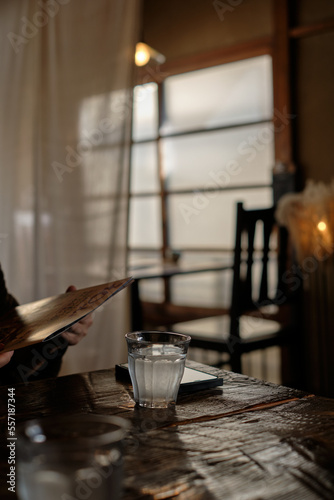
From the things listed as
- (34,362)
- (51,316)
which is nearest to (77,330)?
(34,362)

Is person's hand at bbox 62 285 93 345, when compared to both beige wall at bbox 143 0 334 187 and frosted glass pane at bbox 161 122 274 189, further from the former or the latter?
frosted glass pane at bbox 161 122 274 189

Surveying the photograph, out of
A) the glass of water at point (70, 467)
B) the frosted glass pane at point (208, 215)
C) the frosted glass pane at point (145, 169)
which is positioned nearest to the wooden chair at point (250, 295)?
the frosted glass pane at point (208, 215)

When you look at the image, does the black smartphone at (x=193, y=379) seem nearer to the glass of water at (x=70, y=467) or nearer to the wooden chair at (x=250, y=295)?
the glass of water at (x=70, y=467)

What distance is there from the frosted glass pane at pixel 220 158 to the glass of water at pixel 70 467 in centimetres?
348

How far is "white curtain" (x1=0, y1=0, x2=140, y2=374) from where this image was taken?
2082mm

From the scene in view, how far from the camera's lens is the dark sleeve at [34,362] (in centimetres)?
124

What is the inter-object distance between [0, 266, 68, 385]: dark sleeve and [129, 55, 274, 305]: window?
2.83 m

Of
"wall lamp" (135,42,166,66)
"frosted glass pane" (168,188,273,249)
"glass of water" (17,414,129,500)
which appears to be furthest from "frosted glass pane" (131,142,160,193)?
"glass of water" (17,414,129,500)

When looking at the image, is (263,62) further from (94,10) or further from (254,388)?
(254,388)

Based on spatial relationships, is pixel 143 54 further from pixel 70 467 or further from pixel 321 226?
pixel 70 467

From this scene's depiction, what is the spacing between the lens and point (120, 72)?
217cm

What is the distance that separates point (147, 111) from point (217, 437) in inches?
166

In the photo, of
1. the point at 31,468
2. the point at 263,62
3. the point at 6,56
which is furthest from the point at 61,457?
the point at 263,62

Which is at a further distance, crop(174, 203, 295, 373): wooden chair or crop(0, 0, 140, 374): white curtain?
crop(174, 203, 295, 373): wooden chair
